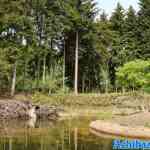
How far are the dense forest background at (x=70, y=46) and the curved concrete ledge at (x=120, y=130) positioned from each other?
18.5 metres

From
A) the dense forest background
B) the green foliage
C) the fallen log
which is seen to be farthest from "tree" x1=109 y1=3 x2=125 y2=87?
the fallen log

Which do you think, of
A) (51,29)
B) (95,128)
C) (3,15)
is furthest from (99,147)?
(51,29)

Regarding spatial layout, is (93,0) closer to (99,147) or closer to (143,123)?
(143,123)

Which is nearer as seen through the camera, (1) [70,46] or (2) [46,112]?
(2) [46,112]

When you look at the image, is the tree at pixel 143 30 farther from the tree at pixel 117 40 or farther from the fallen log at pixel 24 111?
the fallen log at pixel 24 111

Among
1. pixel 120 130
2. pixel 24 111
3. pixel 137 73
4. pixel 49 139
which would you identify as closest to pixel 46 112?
pixel 24 111

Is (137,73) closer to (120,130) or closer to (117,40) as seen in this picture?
(117,40)

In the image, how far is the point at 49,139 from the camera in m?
19.4

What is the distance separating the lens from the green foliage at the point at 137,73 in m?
50.8

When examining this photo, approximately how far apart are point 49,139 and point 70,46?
37.6 meters

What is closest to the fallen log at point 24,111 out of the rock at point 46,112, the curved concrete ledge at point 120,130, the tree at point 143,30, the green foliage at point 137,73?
the rock at point 46,112

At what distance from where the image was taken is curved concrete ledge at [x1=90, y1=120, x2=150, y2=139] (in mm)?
19578

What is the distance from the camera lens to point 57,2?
51.7 metres

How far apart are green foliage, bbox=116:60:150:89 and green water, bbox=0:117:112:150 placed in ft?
88.9
